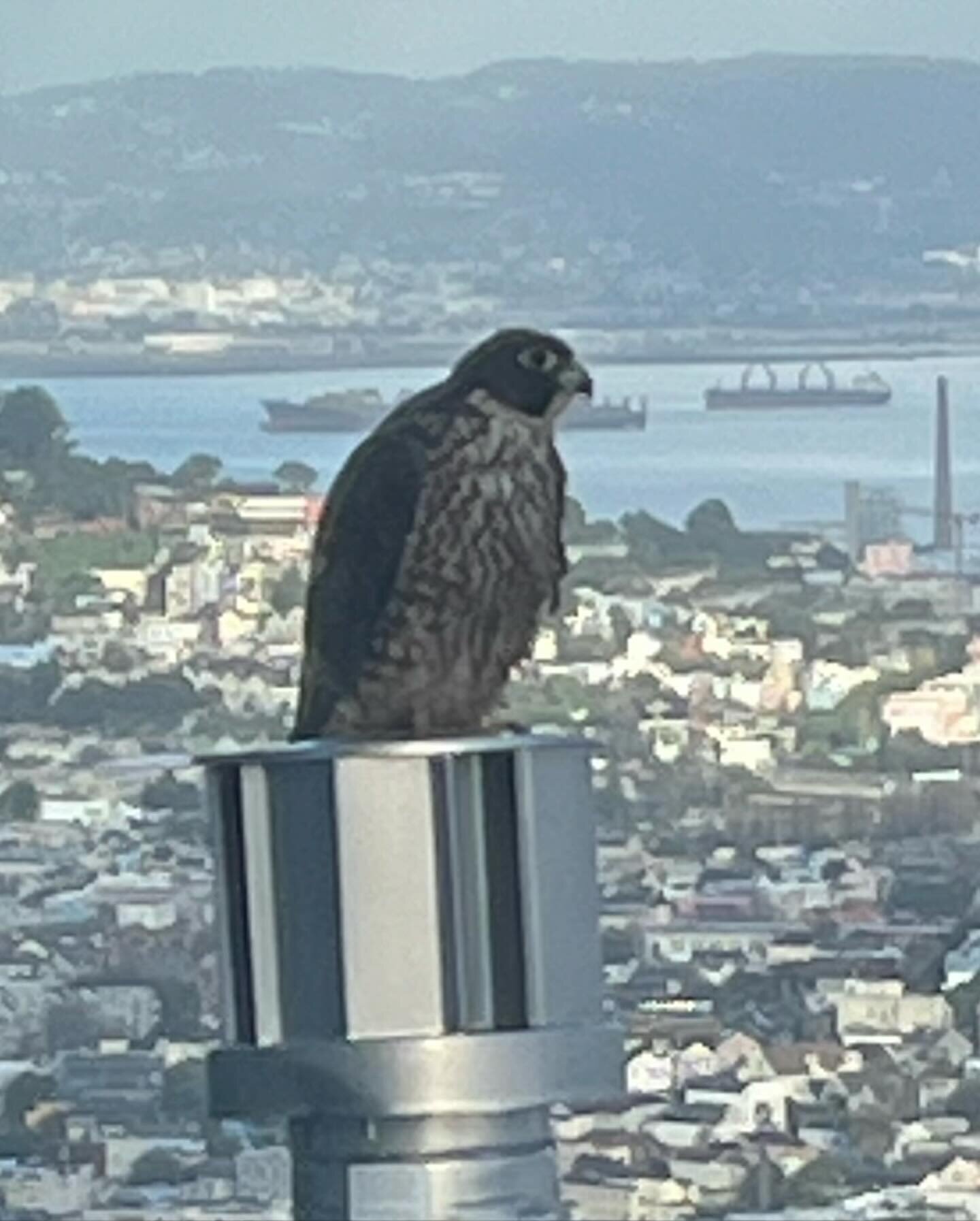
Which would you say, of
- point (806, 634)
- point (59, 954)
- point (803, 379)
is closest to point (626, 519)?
point (806, 634)

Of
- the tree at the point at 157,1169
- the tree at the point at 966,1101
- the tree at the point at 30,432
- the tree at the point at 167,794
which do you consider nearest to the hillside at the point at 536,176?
the tree at the point at 30,432

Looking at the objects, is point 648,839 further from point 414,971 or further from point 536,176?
point 414,971

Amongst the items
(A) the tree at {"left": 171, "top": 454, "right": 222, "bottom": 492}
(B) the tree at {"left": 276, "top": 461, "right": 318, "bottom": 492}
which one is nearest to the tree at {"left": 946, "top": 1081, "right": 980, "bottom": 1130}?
(B) the tree at {"left": 276, "top": 461, "right": 318, "bottom": 492}

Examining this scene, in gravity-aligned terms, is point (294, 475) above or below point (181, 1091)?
above

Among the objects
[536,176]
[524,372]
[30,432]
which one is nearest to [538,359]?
[524,372]

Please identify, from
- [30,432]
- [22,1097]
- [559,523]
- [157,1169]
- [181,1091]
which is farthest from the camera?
[30,432]

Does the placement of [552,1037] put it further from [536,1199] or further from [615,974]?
[615,974]
